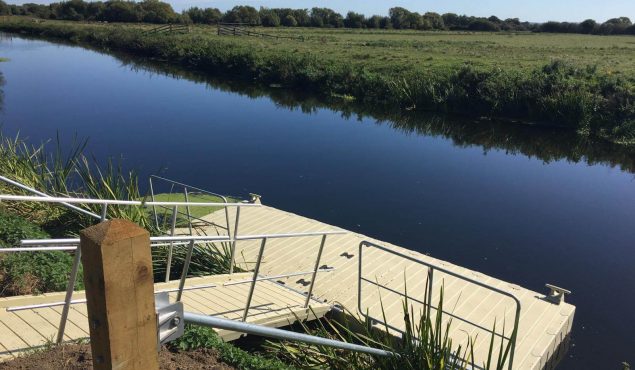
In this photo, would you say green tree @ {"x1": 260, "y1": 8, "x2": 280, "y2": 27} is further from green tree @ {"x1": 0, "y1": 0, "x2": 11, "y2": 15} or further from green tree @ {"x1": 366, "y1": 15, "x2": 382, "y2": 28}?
green tree @ {"x1": 0, "y1": 0, "x2": 11, "y2": 15}

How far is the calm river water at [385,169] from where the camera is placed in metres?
11.2

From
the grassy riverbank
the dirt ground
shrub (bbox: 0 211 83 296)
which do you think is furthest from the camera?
the grassy riverbank

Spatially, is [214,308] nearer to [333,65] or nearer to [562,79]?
[562,79]

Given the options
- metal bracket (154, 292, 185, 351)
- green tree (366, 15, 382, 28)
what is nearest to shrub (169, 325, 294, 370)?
metal bracket (154, 292, 185, 351)

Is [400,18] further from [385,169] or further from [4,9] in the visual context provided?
[385,169]

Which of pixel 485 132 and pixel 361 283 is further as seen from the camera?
pixel 485 132

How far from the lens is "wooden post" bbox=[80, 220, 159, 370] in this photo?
1945 mm

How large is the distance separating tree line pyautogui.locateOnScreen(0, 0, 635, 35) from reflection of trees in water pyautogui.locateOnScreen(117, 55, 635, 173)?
196ft

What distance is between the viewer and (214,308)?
20.1ft

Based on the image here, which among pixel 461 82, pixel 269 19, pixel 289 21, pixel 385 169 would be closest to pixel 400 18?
pixel 289 21

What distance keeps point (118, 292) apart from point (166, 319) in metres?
0.28

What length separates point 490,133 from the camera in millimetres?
24406

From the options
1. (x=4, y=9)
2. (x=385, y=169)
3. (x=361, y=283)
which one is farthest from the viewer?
(x=4, y=9)

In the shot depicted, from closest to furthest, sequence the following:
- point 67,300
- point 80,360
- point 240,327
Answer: point 240,327 → point 80,360 → point 67,300
